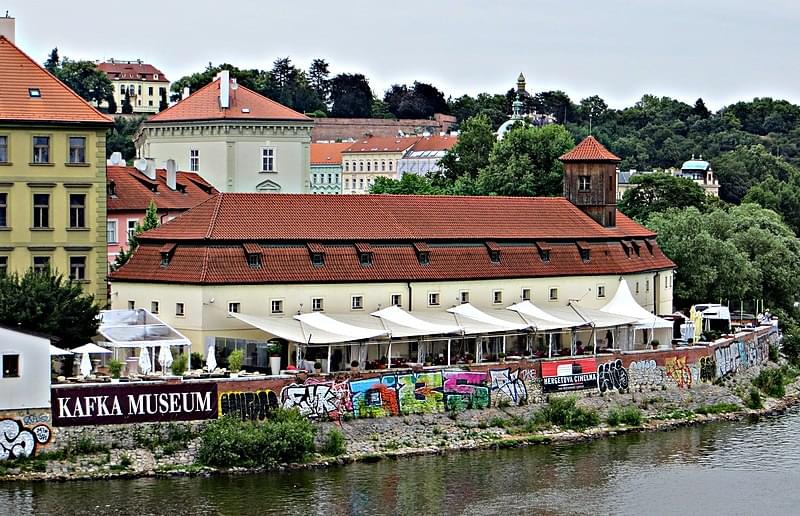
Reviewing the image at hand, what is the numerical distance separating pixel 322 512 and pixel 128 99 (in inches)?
4800

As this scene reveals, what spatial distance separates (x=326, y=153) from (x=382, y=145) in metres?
7.70

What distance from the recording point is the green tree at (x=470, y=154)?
370 feet

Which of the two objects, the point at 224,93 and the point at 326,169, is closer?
the point at 224,93

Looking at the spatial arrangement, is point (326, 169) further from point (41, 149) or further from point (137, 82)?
point (41, 149)

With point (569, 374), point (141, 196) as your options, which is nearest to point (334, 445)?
point (569, 374)

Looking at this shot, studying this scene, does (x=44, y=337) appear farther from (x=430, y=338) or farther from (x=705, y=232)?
(x=705, y=232)

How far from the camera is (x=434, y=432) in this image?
50875mm

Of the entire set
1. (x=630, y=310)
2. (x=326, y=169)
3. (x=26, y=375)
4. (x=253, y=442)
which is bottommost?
(x=253, y=442)

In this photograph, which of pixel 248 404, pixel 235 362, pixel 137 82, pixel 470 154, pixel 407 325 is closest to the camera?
pixel 248 404

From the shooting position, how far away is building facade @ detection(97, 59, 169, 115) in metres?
170

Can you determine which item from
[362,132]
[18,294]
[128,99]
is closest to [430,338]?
[18,294]

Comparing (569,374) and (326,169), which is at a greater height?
(326,169)

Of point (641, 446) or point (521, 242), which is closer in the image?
point (641, 446)

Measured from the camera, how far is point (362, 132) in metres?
180
